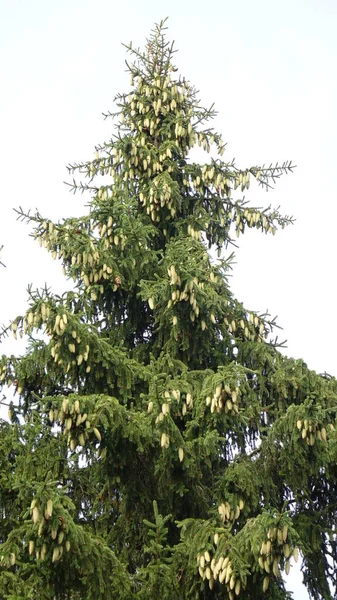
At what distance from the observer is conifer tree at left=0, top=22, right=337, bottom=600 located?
8898 millimetres

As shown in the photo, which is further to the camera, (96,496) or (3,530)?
(96,496)

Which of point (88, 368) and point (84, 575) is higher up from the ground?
point (88, 368)

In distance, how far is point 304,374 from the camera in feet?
37.7

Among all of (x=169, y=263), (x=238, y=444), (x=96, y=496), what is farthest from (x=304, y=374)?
(x=96, y=496)

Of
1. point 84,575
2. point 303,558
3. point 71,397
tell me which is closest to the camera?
point 84,575

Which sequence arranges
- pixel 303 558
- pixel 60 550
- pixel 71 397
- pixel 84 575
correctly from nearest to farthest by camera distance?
pixel 60 550, pixel 84 575, pixel 71 397, pixel 303 558

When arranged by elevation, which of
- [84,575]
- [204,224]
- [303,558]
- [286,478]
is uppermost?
[204,224]

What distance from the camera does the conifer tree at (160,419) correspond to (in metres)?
8.90

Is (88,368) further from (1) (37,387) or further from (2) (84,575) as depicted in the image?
(2) (84,575)

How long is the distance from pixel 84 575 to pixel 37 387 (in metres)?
3.53

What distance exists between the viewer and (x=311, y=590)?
444 inches

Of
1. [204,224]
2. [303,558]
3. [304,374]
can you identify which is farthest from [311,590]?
[204,224]

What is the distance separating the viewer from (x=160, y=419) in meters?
9.41

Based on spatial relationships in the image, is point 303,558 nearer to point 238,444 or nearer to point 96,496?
point 238,444
